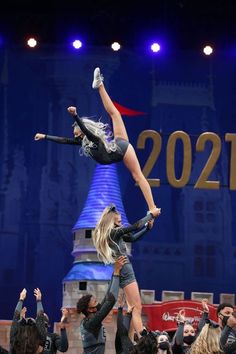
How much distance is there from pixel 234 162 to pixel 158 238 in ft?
8.49

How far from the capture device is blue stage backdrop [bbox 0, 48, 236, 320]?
15344mm

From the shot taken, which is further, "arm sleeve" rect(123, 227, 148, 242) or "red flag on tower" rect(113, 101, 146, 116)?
"red flag on tower" rect(113, 101, 146, 116)

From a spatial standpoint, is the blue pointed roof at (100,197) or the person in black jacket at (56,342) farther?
the blue pointed roof at (100,197)

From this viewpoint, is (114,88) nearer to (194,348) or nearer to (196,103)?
(196,103)

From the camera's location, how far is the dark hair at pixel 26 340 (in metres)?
3.58

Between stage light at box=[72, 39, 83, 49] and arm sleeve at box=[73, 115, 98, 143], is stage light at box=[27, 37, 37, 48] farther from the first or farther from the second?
arm sleeve at box=[73, 115, 98, 143]

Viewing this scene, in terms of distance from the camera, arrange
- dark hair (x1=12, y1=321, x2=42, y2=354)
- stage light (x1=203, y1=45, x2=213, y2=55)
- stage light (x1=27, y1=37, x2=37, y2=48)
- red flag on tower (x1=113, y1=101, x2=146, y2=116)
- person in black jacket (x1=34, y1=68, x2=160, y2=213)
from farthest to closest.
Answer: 1. red flag on tower (x1=113, y1=101, x2=146, y2=116)
2. stage light (x1=203, y1=45, x2=213, y2=55)
3. stage light (x1=27, y1=37, x2=37, y2=48)
4. person in black jacket (x1=34, y1=68, x2=160, y2=213)
5. dark hair (x1=12, y1=321, x2=42, y2=354)

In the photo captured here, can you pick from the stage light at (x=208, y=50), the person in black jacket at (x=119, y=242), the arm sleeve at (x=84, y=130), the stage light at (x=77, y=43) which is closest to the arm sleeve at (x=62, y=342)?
the person in black jacket at (x=119, y=242)

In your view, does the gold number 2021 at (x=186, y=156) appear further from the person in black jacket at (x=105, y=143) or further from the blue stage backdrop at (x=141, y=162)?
the person in black jacket at (x=105, y=143)

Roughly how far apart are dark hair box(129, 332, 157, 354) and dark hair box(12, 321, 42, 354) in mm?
652

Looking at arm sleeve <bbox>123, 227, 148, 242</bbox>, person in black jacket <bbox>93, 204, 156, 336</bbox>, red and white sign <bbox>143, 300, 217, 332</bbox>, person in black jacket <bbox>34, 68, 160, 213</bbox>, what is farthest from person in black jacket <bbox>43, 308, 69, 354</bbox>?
red and white sign <bbox>143, 300, 217, 332</bbox>

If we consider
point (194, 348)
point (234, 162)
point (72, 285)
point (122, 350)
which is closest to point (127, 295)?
point (122, 350)

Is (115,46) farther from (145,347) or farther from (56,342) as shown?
(145,347)

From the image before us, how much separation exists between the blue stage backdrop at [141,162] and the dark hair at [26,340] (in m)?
11.4
